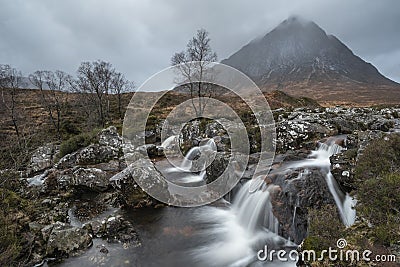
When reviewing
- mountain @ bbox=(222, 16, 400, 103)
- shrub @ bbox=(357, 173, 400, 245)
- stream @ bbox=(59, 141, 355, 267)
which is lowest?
stream @ bbox=(59, 141, 355, 267)

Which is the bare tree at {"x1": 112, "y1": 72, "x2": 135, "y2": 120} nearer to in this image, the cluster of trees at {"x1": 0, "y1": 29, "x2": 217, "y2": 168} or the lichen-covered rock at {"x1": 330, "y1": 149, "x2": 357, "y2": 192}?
the cluster of trees at {"x1": 0, "y1": 29, "x2": 217, "y2": 168}

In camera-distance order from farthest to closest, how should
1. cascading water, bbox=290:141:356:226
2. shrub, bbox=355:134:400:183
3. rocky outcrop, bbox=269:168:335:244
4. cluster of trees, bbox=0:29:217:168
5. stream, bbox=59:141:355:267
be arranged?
cluster of trees, bbox=0:29:217:168, cascading water, bbox=290:141:356:226, rocky outcrop, bbox=269:168:335:244, stream, bbox=59:141:355:267, shrub, bbox=355:134:400:183

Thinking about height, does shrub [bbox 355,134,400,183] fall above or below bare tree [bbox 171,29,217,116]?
below

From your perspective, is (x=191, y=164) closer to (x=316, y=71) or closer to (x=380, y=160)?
(x=380, y=160)

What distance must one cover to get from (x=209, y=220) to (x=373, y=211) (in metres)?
6.38

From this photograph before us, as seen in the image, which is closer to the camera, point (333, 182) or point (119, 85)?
point (333, 182)

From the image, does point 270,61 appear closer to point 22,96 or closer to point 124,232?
point 22,96

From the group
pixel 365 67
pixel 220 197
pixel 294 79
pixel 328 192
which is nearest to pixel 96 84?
pixel 220 197

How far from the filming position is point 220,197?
12.0 meters

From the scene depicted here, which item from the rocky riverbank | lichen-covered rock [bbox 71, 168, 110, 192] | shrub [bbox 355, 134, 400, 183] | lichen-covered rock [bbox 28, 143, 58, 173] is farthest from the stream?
lichen-covered rock [bbox 28, 143, 58, 173]
